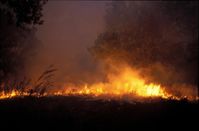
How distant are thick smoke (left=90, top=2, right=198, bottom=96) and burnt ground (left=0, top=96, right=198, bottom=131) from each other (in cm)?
1929

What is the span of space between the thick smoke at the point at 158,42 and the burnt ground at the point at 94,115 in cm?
1929

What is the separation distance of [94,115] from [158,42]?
2280 centimetres

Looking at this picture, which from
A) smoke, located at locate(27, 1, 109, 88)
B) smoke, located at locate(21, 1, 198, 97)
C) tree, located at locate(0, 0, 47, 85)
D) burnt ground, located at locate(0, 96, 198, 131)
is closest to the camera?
burnt ground, located at locate(0, 96, 198, 131)

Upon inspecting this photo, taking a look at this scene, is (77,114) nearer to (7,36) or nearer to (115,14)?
(7,36)

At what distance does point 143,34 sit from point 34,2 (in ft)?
64.5

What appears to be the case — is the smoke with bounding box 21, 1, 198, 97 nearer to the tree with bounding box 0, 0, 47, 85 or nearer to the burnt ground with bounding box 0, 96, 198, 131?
the tree with bounding box 0, 0, 47, 85

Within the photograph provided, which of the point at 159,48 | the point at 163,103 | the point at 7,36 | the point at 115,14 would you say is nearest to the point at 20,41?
the point at 7,36

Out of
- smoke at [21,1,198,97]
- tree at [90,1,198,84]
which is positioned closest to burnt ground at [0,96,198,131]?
tree at [90,1,198,84]

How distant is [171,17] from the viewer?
36.9 metres

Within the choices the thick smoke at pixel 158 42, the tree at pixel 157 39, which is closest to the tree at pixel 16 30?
the tree at pixel 157 39

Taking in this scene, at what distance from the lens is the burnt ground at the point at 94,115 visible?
41.1 ft

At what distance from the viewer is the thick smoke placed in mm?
34531

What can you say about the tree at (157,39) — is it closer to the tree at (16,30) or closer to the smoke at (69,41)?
the tree at (16,30)

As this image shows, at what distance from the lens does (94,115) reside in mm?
13391
